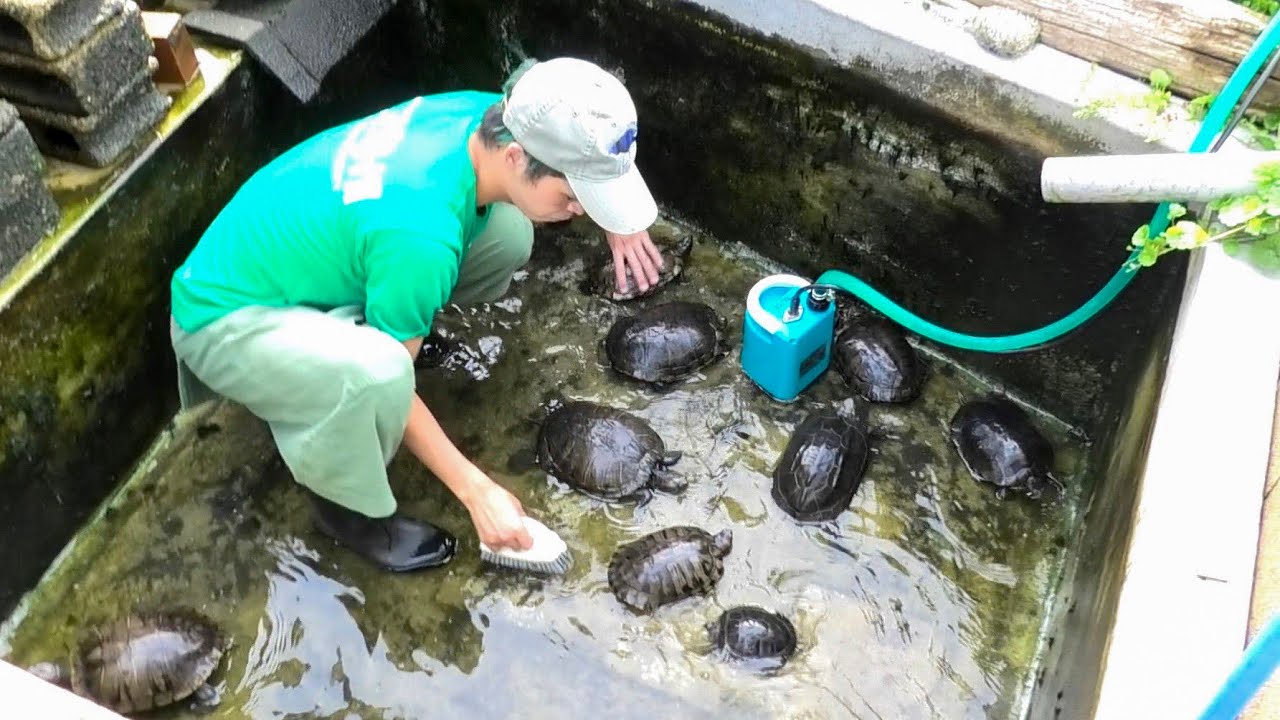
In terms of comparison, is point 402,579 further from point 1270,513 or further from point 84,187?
point 1270,513

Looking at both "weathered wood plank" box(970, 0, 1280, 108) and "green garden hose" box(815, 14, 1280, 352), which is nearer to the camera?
"green garden hose" box(815, 14, 1280, 352)

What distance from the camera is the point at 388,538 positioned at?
310 cm

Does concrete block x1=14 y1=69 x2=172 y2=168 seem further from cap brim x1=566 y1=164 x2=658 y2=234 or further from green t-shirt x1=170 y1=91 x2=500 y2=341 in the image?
cap brim x1=566 y1=164 x2=658 y2=234

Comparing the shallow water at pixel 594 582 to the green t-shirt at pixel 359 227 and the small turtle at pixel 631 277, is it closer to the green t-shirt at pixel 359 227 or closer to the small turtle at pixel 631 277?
the small turtle at pixel 631 277

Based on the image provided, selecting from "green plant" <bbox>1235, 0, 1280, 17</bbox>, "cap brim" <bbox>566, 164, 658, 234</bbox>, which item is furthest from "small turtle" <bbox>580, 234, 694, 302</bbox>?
"green plant" <bbox>1235, 0, 1280, 17</bbox>

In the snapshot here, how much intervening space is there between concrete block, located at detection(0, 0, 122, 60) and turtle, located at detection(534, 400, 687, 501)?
1.78m

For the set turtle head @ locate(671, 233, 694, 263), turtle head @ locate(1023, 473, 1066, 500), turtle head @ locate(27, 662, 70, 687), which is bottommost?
turtle head @ locate(27, 662, 70, 687)

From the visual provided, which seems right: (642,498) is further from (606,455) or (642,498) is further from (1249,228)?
(1249,228)

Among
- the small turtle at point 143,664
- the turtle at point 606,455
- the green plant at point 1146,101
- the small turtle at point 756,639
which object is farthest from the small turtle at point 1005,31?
the small turtle at point 143,664

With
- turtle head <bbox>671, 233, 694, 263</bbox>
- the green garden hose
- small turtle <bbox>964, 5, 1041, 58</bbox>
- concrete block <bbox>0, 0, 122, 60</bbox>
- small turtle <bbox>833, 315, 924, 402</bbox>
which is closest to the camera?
the green garden hose

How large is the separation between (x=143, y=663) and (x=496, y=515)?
1039 millimetres

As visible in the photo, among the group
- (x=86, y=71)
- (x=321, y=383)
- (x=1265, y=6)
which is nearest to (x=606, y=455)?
(x=321, y=383)

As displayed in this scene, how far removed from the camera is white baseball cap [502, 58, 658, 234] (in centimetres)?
232

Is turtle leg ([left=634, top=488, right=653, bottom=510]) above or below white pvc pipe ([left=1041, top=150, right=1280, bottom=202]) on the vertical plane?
below
